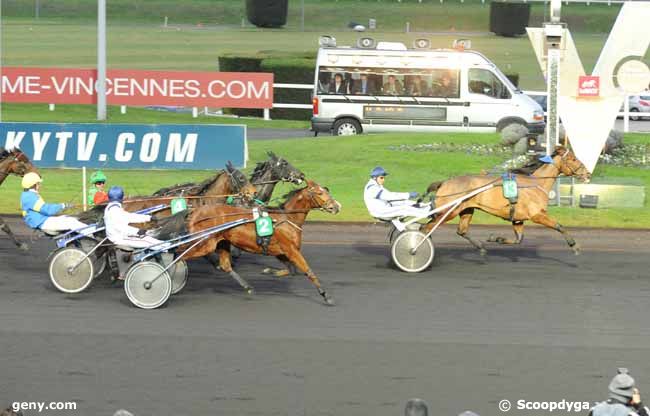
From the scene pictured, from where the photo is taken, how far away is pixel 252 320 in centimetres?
1262

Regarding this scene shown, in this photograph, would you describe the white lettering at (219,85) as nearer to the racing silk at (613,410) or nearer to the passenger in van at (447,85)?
the passenger in van at (447,85)

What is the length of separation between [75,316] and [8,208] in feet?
24.5

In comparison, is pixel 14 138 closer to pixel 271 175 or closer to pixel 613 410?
pixel 271 175

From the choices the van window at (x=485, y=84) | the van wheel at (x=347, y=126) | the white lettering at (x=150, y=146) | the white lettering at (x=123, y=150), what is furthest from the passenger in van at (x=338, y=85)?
the white lettering at (x=123, y=150)

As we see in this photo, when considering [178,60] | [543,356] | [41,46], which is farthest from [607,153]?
[41,46]

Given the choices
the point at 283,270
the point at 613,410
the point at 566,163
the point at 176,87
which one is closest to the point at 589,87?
the point at 566,163

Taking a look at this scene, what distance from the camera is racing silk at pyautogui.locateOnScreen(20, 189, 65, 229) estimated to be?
44.6 feet

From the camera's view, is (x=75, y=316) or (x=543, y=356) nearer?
(x=543, y=356)

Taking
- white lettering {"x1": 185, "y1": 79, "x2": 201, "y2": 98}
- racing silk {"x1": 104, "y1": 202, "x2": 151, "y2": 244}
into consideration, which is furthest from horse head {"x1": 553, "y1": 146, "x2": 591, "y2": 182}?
white lettering {"x1": 185, "y1": 79, "x2": 201, "y2": 98}

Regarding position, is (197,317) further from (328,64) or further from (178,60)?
(178,60)

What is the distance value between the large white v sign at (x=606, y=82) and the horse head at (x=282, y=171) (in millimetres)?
7584

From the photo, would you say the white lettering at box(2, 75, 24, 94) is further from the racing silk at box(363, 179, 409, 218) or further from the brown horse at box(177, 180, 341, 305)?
the brown horse at box(177, 180, 341, 305)

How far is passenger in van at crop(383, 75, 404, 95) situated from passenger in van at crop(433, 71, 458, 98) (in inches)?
35.3

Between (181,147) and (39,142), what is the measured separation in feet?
8.10
